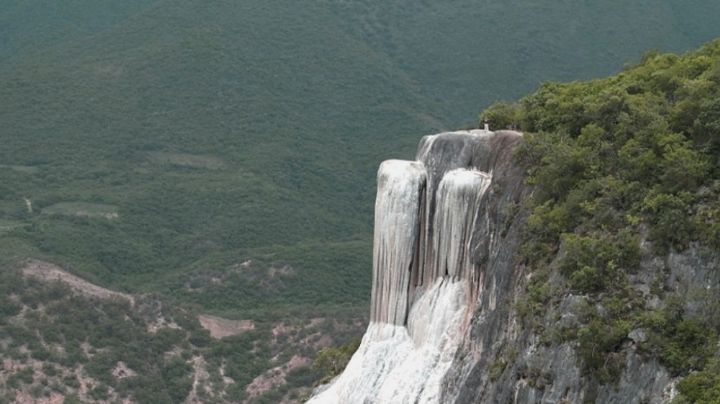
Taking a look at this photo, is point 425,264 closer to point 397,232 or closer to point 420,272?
point 420,272

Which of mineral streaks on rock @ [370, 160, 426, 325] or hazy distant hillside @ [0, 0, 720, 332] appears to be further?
hazy distant hillside @ [0, 0, 720, 332]

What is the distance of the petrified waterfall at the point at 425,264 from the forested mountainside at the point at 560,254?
31 mm

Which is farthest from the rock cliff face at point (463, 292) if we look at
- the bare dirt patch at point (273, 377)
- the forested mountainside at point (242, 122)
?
the bare dirt patch at point (273, 377)

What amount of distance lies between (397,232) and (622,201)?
206 inches

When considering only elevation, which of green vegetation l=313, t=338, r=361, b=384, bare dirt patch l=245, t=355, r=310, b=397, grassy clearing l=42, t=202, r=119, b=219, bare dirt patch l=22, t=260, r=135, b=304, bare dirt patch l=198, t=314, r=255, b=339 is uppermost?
green vegetation l=313, t=338, r=361, b=384

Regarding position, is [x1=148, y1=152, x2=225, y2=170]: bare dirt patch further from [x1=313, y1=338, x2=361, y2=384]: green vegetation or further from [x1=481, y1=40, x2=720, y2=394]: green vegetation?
[x1=481, y1=40, x2=720, y2=394]: green vegetation

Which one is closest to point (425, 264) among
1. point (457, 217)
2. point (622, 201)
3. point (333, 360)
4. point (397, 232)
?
point (397, 232)

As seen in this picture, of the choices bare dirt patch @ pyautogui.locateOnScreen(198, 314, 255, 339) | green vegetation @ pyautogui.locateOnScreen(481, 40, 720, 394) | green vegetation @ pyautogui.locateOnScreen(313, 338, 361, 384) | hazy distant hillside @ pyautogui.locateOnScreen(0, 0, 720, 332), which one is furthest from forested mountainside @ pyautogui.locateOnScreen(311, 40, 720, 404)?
hazy distant hillside @ pyautogui.locateOnScreen(0, 0, 720, 332)

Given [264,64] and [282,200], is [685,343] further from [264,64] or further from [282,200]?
[264,64]

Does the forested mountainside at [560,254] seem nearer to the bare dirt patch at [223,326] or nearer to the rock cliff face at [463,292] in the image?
the rock cliff face at [463,292]

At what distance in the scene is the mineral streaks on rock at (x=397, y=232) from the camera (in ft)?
84.5

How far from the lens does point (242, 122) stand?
138625mm

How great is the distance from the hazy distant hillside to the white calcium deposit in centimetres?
6076

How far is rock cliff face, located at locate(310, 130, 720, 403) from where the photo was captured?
795 inches
